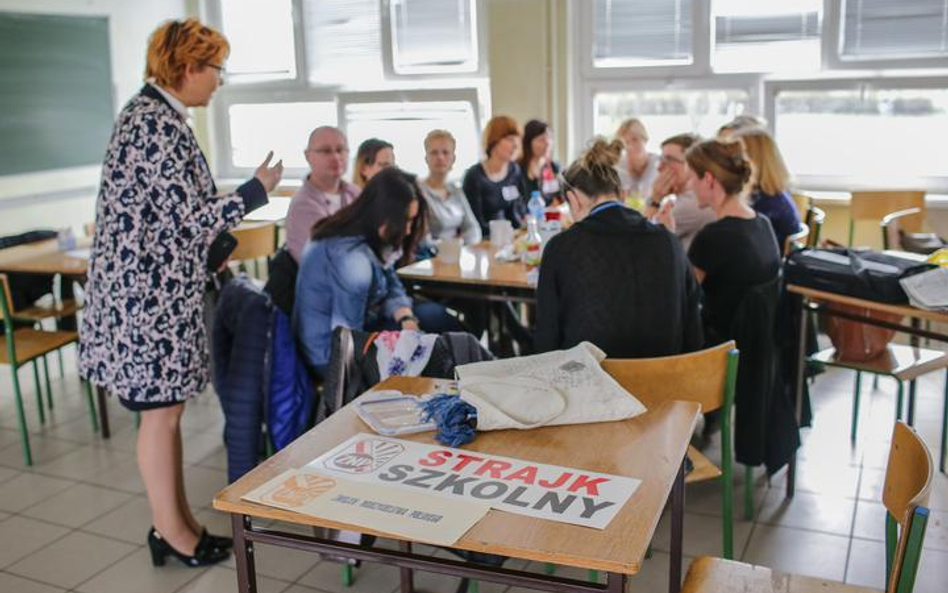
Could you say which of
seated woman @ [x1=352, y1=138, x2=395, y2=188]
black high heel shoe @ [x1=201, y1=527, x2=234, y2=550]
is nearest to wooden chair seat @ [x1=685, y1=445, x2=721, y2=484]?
black high heel shoe @ [x1=201, y1=527, x2=234, y2=550]

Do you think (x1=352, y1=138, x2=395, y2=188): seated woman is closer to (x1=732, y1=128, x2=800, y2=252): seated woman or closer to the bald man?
the bald man

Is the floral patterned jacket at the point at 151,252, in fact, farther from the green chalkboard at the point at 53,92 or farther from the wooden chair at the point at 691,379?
the green chalkboard at the point at 53,92

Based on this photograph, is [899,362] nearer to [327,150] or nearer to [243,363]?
[243,363]

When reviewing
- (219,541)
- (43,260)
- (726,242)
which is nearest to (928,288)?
(726,242)

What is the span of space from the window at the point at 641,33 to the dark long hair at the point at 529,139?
2.86 feet

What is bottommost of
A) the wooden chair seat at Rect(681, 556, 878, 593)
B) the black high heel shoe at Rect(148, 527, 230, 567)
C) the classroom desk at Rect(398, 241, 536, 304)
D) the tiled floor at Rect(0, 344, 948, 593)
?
the tiled floor at Rect(0, 344, 948, 593)

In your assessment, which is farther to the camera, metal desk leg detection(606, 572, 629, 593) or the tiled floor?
the tiled floor

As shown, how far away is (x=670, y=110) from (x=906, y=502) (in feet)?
14.8

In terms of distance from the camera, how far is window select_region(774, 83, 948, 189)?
17.2 ft

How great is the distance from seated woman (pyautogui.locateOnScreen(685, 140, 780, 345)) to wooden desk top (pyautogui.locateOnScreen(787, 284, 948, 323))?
131mm

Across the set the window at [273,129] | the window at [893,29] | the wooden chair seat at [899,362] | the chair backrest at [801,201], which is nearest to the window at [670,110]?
the window at [893,29]

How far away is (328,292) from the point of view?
3.03 meters

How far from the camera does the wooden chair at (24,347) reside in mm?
3617

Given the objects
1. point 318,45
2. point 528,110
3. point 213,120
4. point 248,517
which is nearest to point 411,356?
point 248,517
